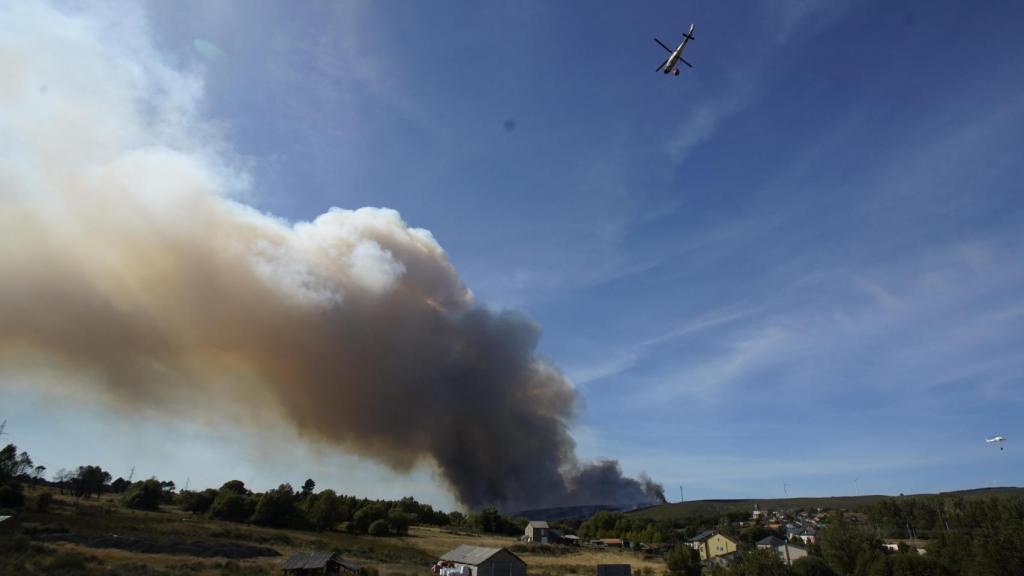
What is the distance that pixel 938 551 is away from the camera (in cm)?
5091

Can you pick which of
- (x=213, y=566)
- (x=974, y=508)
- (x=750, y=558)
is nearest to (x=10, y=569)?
(x=213, y=566)

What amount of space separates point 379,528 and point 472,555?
4483 centimetres

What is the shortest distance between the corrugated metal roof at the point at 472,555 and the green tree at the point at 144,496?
66.0 m

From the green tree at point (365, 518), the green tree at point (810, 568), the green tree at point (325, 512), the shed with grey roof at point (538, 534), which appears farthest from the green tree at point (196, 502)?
the green tree at point (810, 568)

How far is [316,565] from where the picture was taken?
45.7m

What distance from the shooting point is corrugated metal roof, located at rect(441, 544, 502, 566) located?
54.5 metres

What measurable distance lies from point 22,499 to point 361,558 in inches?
2004

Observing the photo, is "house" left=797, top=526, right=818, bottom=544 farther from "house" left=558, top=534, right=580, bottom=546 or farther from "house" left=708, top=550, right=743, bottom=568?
"house" left=558, top=534, right=580, bottom=546

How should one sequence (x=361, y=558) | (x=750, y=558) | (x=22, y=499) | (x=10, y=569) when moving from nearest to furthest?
(x=10, y=569)
(x=750, y=558)
(x=361, y=558)
(x=22, y=499)

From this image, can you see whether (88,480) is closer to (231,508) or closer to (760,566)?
(231,508)

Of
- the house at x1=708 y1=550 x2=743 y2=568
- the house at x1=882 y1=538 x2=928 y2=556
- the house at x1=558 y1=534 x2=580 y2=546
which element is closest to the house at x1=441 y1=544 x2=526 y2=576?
the house at x1=708 y1=550 x2=743 y2=568

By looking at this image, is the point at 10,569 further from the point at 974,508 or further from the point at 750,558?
the point at 974,508

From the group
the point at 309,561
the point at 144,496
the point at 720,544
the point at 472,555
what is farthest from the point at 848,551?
the point at 144,496

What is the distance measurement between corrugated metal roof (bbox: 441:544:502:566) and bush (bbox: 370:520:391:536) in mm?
39534
